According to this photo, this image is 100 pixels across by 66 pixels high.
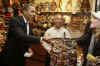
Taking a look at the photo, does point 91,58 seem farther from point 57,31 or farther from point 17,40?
point 17,40

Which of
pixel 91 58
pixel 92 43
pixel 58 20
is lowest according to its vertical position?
pixel 91 58

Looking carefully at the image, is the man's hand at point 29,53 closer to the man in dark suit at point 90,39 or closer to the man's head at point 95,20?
the man in dark suit at point 90,39

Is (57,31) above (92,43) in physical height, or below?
above

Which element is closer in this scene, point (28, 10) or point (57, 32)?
point (28, 10)

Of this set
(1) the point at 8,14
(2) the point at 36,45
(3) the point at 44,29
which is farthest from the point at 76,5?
(1) the point at 8,14

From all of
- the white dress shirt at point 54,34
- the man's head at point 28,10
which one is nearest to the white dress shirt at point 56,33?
the white dress shirt at point 54,34

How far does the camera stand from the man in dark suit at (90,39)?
6.04ft

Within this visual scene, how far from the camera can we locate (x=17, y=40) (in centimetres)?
186

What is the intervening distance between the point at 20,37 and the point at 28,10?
291 millimetres

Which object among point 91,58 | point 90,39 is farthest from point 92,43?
point 91,58

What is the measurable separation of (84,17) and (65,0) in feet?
0.93

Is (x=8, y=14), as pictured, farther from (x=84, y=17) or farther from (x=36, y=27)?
(x=84, y=17)

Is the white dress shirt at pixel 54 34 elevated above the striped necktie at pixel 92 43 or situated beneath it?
elevated above

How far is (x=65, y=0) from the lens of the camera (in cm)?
194
